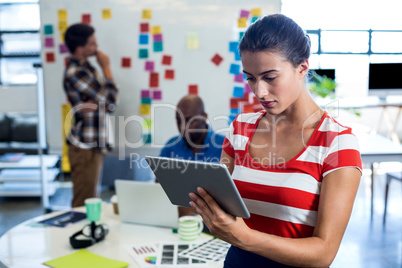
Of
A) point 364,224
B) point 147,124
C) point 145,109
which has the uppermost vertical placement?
point 145,109

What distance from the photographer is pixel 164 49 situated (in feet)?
10.5

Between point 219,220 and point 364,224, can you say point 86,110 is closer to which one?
point 219,220

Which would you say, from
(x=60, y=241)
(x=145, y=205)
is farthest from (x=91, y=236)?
(x=145, y=205)

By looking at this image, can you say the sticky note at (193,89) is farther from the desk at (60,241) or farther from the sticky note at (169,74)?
the desk at (60,241)

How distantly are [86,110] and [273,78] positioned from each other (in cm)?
215

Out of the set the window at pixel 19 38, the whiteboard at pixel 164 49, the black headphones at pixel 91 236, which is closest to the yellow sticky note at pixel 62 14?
the whiteboard at pixel 164 49

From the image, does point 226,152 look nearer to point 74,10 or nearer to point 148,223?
point 148,223

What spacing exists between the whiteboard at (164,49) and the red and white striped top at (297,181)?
2.09 metres

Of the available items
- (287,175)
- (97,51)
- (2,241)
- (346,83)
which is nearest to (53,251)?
(2,241)

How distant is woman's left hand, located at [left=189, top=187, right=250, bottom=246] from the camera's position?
3.02 feet

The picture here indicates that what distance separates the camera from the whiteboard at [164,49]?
3.16 meters

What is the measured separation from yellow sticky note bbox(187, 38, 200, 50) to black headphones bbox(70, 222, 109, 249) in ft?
6.18

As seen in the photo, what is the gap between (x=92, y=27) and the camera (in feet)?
9.77

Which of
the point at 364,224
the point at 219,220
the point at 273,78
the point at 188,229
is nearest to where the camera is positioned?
the point at 219,220
